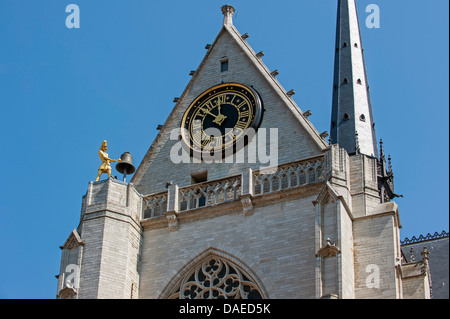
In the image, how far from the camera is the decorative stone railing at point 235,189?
25.0 metres

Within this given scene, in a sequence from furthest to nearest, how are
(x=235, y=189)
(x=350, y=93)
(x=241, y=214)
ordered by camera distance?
(x=350, y=93)
(x=235, y=189)
(x=241, y=214)

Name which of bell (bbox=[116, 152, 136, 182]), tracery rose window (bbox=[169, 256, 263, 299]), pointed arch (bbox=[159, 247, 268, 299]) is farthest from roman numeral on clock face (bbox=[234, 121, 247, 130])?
tracery rose window (bbox=[169, 256, 263, 299])

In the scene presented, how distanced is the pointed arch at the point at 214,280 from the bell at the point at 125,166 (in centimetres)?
310

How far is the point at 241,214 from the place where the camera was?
2512 cm

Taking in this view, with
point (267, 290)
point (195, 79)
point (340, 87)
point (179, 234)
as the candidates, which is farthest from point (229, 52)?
point (267, 290)

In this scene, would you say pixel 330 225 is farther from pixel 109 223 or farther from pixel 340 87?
pixel 340 87

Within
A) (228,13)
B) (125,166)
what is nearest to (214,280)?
(125,166)

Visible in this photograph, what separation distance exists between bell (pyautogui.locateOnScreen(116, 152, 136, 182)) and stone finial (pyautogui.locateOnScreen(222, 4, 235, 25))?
16.5 feet

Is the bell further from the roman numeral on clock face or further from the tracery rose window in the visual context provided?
the tracery rose window

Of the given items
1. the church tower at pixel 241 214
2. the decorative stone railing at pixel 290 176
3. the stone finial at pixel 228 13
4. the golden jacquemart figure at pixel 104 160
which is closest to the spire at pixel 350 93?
the church tower at pixel 241 214

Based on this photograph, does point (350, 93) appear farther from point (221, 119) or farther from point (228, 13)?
point (221, 119)

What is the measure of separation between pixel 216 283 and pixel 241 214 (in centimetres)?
166

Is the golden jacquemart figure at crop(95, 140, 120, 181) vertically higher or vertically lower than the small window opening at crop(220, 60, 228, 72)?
lower

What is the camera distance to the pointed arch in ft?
79.4
